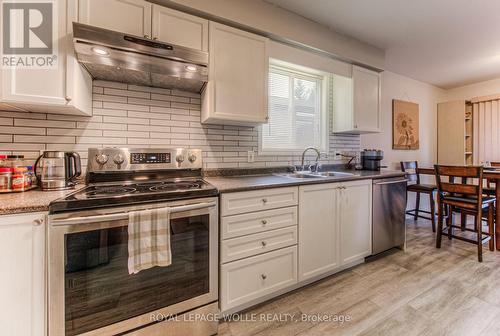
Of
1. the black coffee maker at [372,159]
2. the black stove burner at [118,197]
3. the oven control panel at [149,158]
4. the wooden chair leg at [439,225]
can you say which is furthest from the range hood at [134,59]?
the wooden chair leg at [439,225]

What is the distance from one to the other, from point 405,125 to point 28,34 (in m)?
4.85

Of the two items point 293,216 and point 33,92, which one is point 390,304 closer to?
point 293,216

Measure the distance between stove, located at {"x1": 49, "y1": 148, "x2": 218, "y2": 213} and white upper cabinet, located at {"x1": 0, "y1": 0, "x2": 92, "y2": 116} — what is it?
0.40 meters

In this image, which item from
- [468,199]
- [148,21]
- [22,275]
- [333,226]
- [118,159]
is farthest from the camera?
[468,199]

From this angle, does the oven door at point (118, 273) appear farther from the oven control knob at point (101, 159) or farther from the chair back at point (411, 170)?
the chair back at point (411, 170)

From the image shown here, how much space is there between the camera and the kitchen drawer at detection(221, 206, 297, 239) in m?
1.54

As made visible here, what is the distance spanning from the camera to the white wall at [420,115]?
3646 mm

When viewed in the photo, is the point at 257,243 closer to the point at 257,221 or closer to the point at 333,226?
the point at 257,221

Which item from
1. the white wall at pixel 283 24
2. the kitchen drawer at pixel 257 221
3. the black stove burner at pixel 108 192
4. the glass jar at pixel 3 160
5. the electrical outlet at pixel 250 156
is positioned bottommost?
the kitchen drawer at pixel 257 221

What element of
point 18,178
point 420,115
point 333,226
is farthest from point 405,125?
point 18,178

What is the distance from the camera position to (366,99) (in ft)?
9.23

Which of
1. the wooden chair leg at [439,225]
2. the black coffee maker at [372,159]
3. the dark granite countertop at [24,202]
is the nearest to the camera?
the dark granite countertop at [24,202]

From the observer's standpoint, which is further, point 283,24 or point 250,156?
point 250,156

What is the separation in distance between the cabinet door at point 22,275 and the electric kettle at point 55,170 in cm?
41
